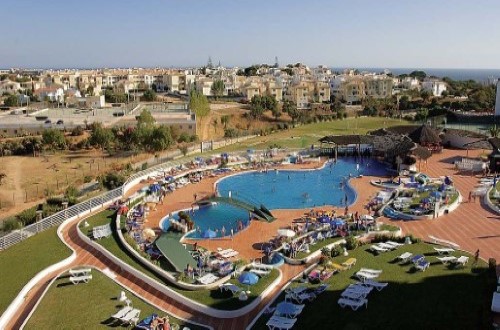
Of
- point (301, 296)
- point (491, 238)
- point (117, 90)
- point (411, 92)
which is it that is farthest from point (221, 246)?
point (117, 90)

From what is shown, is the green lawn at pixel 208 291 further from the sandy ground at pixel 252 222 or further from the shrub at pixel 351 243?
the shrub at pixel 351 243

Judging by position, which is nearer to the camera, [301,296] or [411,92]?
[301,296]

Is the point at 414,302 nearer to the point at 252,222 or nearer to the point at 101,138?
the point at 252,222

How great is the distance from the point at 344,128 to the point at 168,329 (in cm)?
4442

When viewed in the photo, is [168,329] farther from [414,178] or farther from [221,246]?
[414,178]

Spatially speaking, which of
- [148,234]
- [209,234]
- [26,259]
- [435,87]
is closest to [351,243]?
[209,234]

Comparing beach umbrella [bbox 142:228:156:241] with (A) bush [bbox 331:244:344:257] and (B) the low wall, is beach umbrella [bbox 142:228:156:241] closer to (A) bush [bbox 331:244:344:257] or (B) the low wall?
(B) the low wall

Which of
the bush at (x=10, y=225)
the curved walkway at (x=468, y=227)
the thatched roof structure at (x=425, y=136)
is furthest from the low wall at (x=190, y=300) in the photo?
the thatched roof structure at (x=425, y=136)

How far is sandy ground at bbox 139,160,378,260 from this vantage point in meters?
22.5

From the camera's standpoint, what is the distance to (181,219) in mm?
25688

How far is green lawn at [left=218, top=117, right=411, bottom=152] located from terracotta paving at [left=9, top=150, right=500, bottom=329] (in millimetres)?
14415

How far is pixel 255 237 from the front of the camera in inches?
925

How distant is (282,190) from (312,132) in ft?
72.9

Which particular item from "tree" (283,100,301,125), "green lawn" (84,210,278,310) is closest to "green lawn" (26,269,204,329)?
"green lawn" (84,210,278,310)
